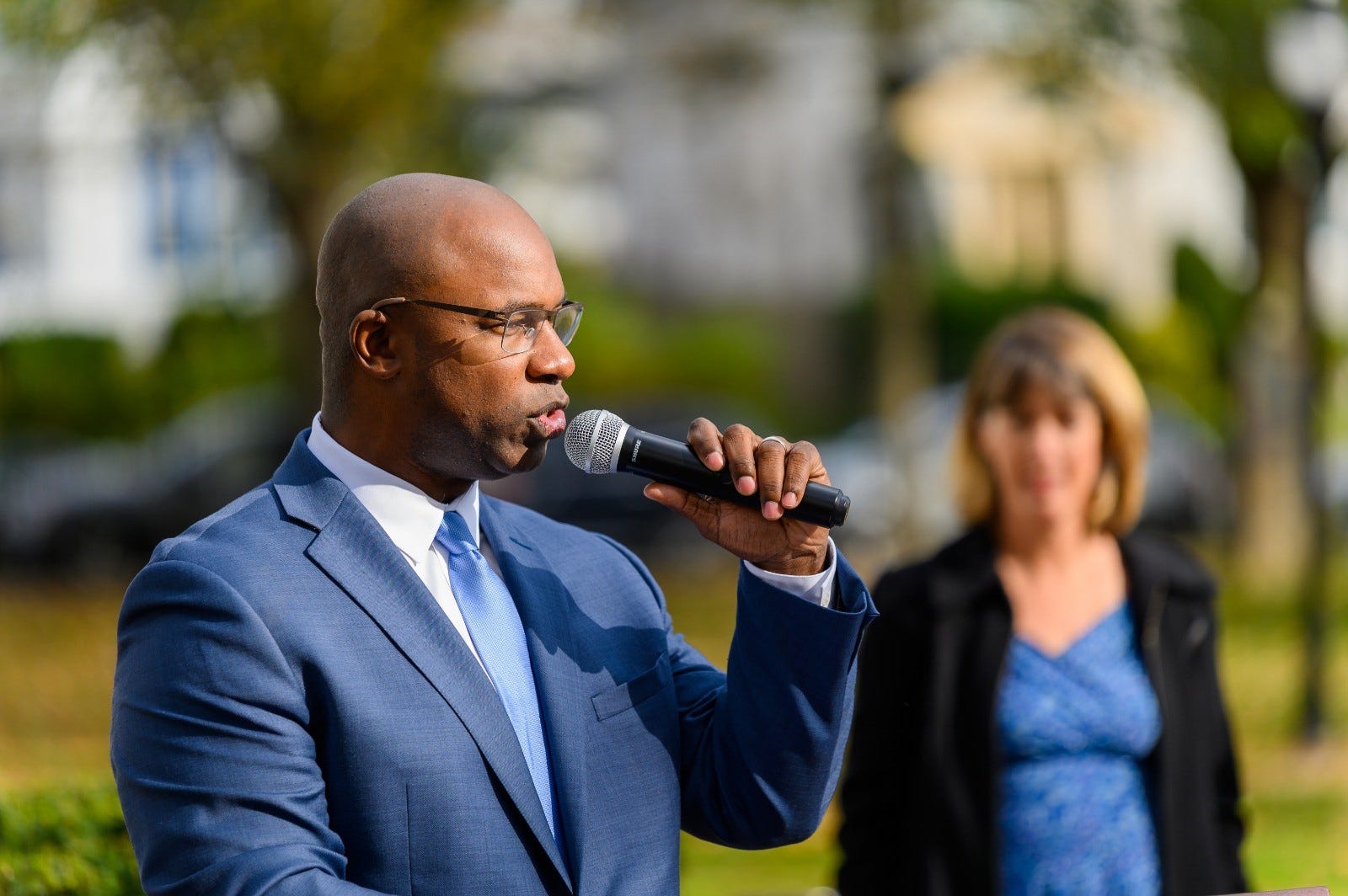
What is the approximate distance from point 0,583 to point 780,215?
13.7m

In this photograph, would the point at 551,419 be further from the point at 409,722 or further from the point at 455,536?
the point at 409,722

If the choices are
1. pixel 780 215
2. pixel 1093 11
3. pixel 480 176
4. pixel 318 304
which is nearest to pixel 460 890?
pixel 318 304

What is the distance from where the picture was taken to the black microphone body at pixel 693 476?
219cm

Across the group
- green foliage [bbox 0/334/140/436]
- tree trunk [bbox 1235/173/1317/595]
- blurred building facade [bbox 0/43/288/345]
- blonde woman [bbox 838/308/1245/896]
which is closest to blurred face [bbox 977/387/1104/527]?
blonde woman [bbox 838/308/1245/896]

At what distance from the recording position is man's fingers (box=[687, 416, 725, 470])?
86.4 inches

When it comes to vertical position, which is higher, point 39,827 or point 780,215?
point 780,215

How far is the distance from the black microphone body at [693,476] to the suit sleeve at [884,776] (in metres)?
1.45

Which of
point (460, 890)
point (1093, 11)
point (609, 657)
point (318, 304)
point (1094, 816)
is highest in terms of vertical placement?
point (1093, 11)

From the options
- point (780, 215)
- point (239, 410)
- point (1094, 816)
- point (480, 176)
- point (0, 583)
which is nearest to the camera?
point (1094, 816)

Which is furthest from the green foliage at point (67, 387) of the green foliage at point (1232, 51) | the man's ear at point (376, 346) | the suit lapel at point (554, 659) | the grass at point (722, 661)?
the man's ear at point (376, 346)

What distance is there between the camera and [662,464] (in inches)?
88.8

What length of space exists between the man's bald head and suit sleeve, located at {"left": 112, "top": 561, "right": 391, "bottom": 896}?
16.7 inches

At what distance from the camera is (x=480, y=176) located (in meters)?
16.2

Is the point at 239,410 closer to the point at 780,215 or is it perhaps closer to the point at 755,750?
the point at 780,215
